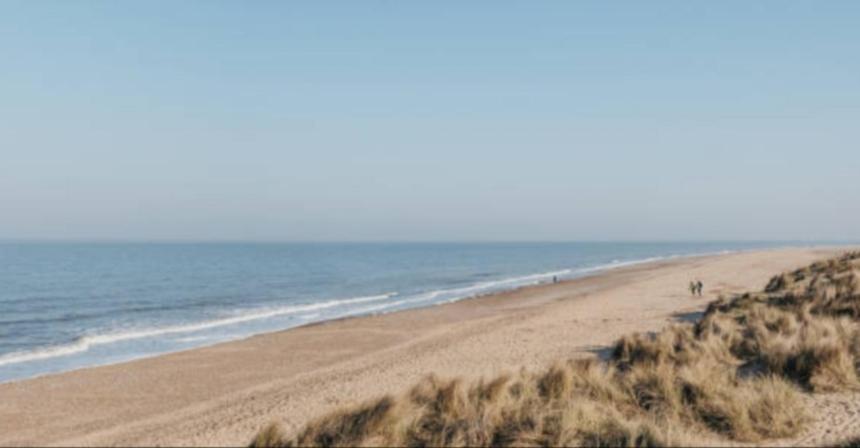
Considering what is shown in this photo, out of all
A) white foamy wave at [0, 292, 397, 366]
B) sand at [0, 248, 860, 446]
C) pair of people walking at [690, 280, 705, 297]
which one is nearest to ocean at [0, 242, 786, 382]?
white foamy wave at [0, 292, 397, 366]

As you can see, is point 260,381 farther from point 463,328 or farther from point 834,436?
point 834,436

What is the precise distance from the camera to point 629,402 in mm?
10180

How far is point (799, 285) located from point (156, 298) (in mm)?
35384

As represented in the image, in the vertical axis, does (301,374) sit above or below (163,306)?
above

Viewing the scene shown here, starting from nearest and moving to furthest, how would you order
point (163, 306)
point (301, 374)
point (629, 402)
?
point (629, 402)
point (301, 374)
point (163, 306)

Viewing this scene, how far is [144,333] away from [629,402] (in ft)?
74.7

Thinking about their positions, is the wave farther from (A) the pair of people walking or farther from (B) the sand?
(A) the pair of people walking

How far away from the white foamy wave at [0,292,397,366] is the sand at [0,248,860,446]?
4100 mm

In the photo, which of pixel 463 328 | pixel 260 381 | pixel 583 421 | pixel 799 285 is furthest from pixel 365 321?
pixel 583 421

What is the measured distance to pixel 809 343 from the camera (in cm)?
1195

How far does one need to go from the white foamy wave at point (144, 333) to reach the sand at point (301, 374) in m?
4.10

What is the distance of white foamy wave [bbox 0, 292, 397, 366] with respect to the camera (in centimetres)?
2242

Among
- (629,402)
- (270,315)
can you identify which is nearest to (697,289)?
(270,315)

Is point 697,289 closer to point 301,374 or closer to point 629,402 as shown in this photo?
point 301,374
